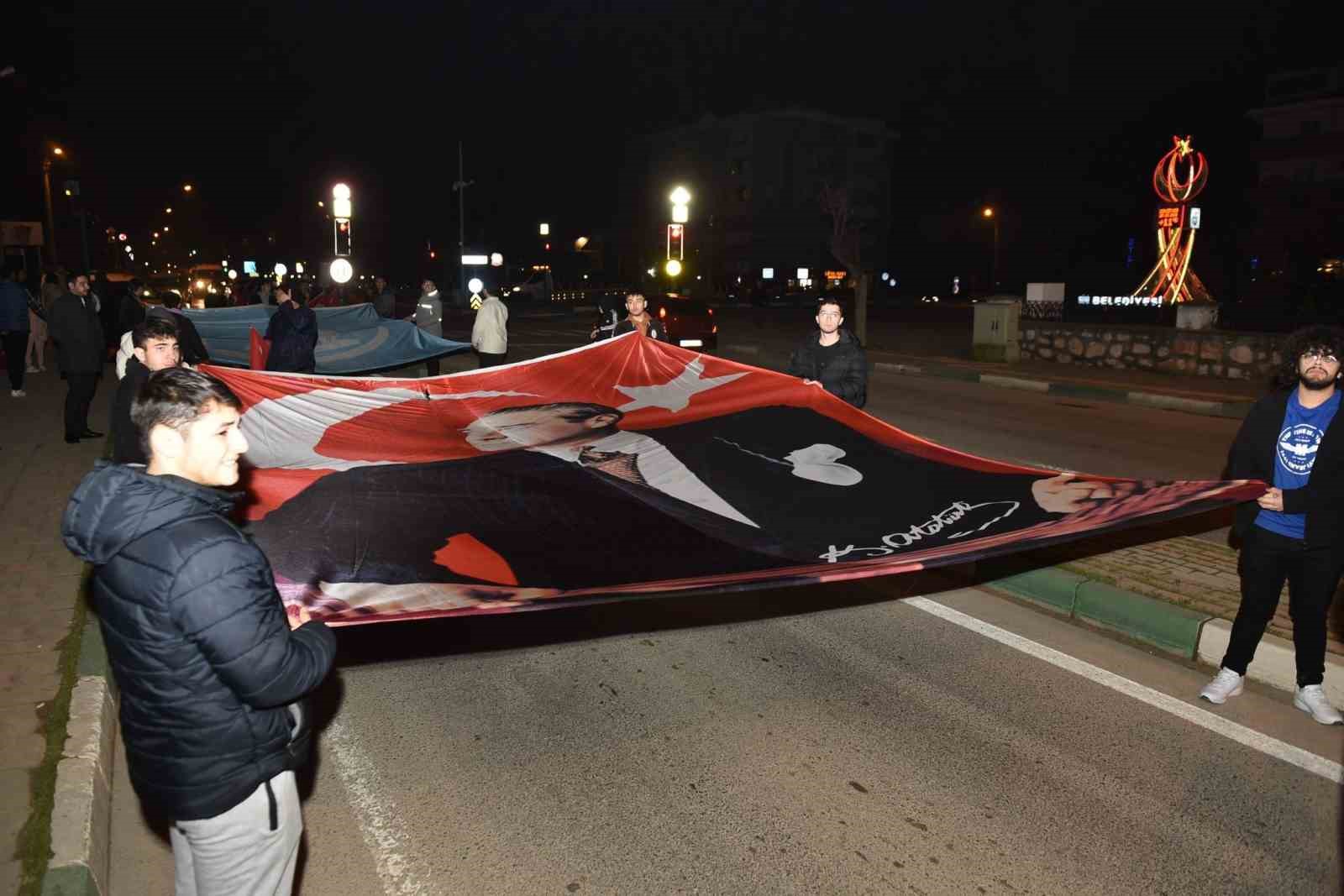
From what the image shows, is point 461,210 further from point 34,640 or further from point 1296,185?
point 34,640

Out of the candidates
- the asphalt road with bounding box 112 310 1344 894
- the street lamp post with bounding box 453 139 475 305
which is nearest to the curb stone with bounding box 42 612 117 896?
the asphalt road with bounding box 112 310 1344 894

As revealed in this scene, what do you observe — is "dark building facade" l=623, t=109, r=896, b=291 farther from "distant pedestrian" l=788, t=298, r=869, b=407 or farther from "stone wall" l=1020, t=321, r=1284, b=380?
"distant pedestrian" l=788, t=298, r=869, b=407

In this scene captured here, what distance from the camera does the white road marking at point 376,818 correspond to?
3.56 metres

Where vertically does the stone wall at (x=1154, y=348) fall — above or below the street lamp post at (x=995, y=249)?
below

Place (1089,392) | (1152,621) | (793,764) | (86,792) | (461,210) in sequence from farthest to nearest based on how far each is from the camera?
1. (461,210)
2. (1089,392)
3. (1152,621)
4. (793,764)
5. (86,792)

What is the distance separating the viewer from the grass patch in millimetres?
3324

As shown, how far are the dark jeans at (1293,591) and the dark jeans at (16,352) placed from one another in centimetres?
1624

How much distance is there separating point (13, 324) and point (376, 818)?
547 inches

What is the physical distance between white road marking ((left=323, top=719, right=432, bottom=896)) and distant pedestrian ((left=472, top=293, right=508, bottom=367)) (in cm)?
944

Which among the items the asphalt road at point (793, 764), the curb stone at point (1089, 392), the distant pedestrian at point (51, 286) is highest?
the distant pedestrian at point (51, 286)

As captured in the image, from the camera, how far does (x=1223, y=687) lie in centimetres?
491
